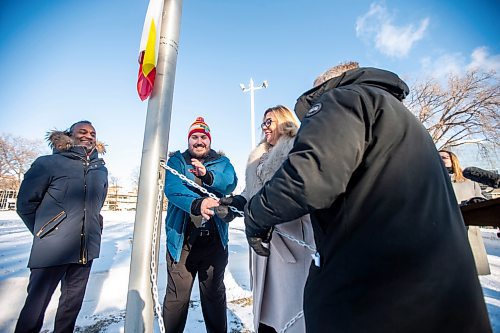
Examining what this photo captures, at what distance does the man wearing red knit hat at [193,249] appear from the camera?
2.14m

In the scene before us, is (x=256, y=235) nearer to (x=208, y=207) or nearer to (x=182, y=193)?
(x=208, y=207)

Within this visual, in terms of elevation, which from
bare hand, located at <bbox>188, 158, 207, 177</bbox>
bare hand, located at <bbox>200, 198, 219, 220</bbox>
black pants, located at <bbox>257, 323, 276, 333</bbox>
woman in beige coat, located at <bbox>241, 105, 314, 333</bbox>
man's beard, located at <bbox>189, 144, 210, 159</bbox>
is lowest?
black pants, located at <bbox>257, 323, 276, 333</bbox>

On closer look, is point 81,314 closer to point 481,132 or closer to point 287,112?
point 287,112

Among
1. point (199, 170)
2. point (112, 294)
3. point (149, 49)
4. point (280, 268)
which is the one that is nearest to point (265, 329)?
point (280, 268)

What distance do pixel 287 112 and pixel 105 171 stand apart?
2.15m

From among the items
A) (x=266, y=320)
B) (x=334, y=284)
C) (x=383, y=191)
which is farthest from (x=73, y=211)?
(x=383, y=191)

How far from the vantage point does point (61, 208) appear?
231cm

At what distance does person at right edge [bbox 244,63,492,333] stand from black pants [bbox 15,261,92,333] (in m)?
2.32

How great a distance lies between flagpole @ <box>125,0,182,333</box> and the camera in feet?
4.15

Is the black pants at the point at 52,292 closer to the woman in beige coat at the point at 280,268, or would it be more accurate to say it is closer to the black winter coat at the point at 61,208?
the black winter coat at the point at 61,208

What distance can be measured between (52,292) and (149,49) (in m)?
2.31

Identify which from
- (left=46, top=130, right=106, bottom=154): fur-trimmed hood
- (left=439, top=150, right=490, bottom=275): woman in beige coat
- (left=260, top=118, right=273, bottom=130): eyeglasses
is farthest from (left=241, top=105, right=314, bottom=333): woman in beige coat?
(left=439, top=150, right=490, bottom=275): woman in beige coat

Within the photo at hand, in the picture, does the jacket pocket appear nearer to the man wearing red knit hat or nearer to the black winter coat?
the black winter coat

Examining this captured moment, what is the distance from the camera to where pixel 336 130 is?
0.87 metres
